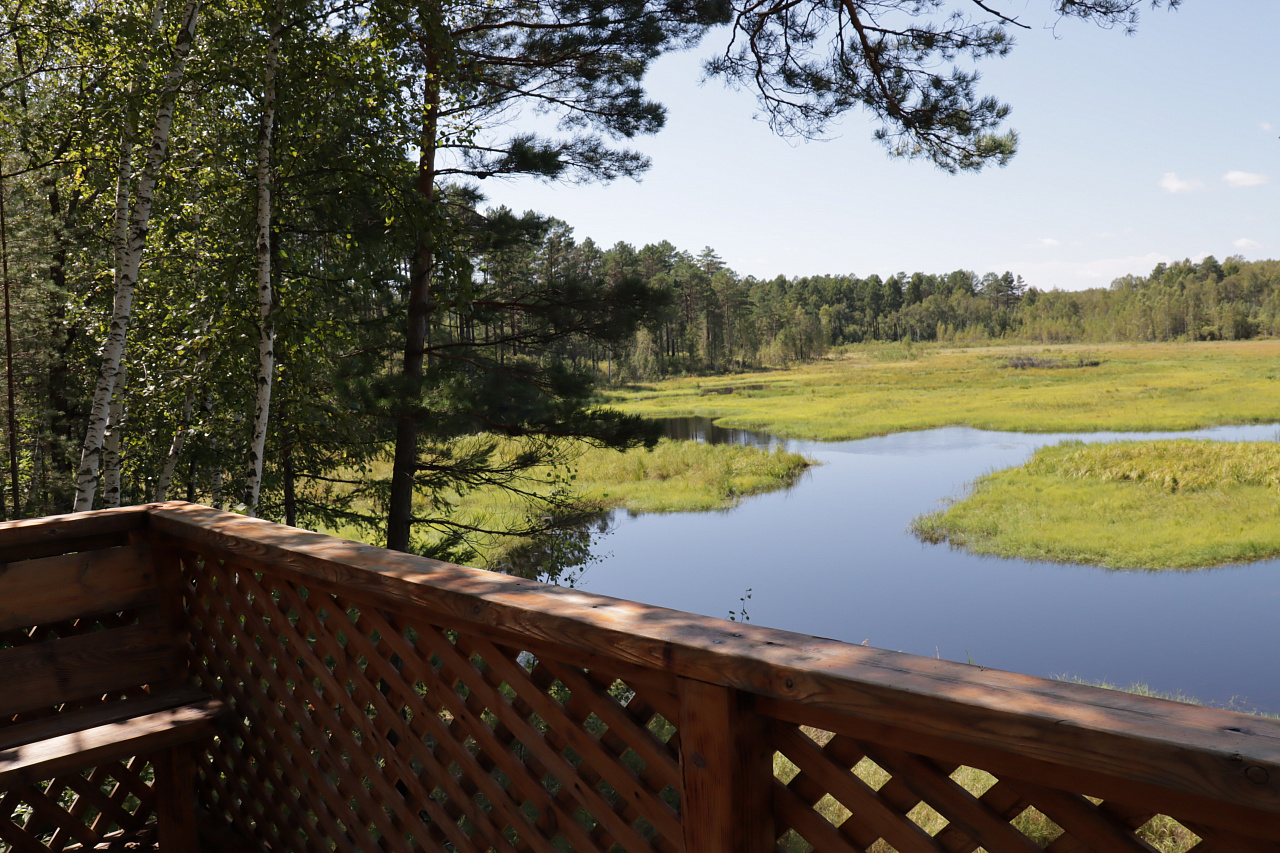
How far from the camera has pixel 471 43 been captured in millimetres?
8828

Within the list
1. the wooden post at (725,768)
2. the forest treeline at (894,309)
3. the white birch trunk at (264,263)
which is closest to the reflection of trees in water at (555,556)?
the white birch trunk at (264,263)

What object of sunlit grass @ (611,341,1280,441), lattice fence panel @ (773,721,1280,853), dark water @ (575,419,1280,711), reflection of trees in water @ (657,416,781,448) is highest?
lattice fence panel @ (773,721,1280,853)

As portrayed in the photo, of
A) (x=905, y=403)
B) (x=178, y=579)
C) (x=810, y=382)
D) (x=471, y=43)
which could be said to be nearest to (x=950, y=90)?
(x=471, y=43)

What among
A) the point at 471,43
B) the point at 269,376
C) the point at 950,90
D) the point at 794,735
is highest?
the point at 471,43

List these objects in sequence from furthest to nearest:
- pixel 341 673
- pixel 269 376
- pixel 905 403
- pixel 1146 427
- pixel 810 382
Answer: pixel 810 382 < pixel 905 403 < pixel 1146 427 < pixel 269 376 < pixel 341 673

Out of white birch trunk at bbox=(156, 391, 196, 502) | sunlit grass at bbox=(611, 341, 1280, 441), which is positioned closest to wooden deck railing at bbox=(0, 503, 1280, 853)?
white birch trunk at bbox=(156, 391, 196, 502)

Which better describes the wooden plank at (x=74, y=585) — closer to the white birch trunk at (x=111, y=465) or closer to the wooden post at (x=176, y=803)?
the wooden post at (x=176, y=803)

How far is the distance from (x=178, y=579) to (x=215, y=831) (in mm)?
774

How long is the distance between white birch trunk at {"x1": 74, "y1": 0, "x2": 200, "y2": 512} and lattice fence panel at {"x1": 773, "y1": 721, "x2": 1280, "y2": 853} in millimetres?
5461

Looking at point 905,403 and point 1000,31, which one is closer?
point 1000,31

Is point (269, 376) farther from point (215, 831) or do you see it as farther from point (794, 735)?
point (794, 735)


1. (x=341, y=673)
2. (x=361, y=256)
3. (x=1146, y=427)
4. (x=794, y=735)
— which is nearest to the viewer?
(x=794, y=735)

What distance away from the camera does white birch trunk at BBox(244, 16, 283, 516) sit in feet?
17.6

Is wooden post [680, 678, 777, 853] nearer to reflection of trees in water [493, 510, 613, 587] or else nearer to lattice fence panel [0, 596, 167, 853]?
lattice fence panel [0, 596, 167, 853]
